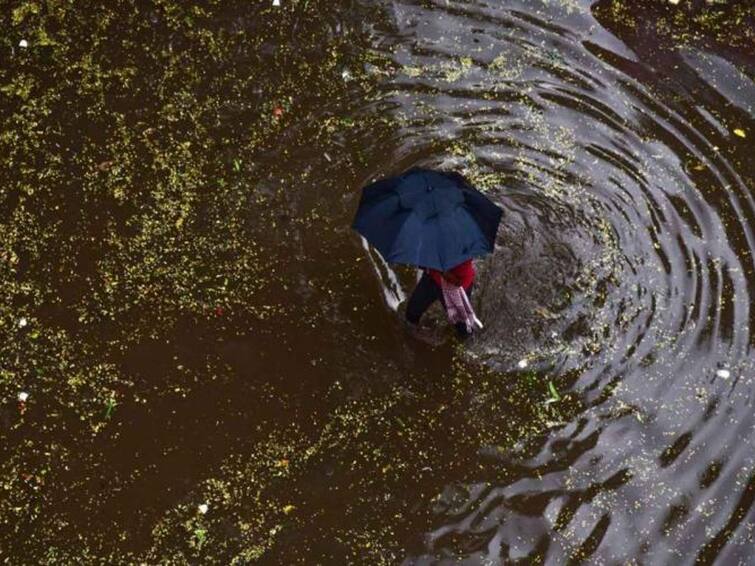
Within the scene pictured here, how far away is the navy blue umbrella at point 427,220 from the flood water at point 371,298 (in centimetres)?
85

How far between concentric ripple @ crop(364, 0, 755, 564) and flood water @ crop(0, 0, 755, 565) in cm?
2

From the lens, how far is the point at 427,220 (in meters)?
3.97

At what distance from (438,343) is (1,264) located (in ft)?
7.95

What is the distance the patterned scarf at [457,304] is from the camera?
4.34m

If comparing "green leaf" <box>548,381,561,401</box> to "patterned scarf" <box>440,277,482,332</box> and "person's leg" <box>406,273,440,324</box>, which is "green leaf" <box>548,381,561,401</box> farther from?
"person's leg" <box>406,273,440,324</box>

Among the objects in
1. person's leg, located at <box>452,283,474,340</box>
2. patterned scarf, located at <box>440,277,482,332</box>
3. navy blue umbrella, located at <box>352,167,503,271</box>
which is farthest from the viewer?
person's leg, located at <box>452,283,474,340</box>

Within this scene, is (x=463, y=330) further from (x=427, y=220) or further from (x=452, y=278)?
(x=427, y=220)

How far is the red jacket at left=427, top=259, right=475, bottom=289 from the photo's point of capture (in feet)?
13.9

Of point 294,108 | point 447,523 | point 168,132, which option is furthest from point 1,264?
point 447,523

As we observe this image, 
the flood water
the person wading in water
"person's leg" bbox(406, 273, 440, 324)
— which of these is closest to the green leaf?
the flood water

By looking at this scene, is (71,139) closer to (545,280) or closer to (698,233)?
(545,280)

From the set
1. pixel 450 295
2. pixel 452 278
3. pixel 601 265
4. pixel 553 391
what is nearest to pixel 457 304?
pixel 450 295

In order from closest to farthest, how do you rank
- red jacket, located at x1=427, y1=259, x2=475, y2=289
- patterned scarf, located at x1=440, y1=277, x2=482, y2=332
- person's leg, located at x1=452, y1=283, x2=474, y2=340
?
red jacket, located at x1=427, y1=259, x2=475, y2=289 < patterned scarf, located at x1=440, y1=277, x2=482, y2=332 < person's leg, located at x1=452, y1=283, x2=474, y2=340

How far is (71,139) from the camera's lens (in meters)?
5.36
